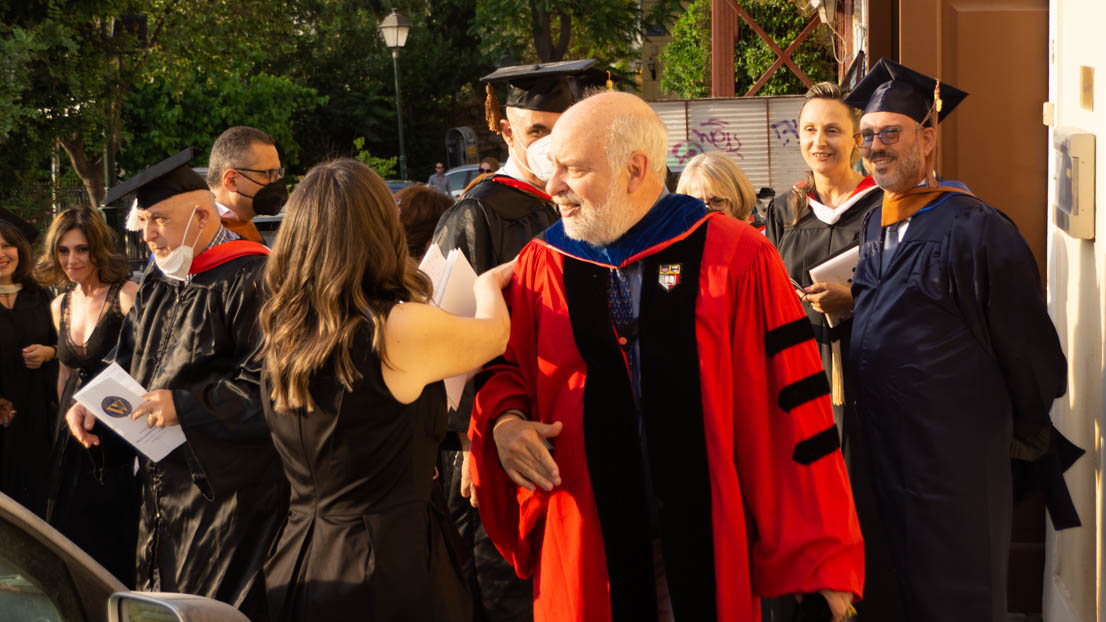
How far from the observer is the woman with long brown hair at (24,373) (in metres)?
6.61

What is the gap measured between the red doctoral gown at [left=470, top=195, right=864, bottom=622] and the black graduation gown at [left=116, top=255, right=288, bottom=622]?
5.21 ft

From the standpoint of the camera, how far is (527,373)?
3385mm

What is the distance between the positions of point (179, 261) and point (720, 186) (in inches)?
112

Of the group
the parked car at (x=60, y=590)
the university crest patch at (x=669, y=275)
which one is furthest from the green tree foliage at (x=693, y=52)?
the parked car at (x=60, y=590)

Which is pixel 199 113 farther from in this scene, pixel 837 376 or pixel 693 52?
pixel 837 376

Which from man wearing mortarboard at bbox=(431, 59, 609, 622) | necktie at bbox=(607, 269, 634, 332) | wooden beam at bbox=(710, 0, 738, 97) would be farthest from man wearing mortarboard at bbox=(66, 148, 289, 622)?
wooden beam at bbox=(710, 0, 738, 97)

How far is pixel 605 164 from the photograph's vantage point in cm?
310

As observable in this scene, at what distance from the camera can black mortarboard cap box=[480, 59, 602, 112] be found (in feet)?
15.4

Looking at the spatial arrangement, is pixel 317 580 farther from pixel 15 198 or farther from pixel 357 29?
pixel 357 29

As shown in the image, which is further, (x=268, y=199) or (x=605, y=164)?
(x=268, y=199)

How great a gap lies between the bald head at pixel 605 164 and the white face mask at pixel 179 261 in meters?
1.98

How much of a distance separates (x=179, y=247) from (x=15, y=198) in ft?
29.8

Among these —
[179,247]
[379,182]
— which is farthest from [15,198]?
[379,182]

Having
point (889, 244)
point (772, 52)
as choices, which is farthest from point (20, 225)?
point (772, 52)
